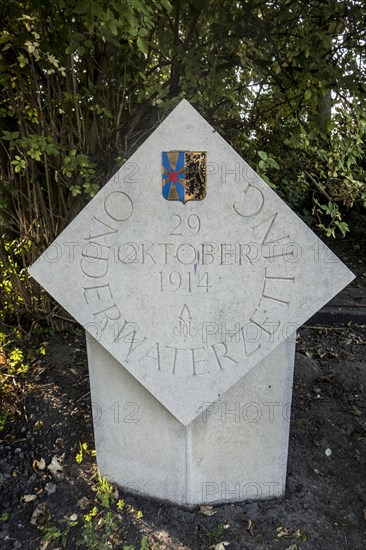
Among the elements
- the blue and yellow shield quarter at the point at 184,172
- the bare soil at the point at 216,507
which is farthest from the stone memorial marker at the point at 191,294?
the bare soil at the point at 216,507

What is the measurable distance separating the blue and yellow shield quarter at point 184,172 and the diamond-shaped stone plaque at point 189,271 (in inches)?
0.8

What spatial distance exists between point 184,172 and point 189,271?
433mm

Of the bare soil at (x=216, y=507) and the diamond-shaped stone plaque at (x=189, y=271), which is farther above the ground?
the diamond-shaped stone plaque at (x=189, y=271)

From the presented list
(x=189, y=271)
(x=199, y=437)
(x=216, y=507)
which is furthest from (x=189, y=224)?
Result: (x=216, y=507)

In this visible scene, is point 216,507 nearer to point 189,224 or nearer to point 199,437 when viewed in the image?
point 199,437

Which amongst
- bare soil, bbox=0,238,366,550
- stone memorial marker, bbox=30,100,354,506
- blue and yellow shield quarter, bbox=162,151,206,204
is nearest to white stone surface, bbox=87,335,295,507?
stone memorial marker, bbox=30,100,354,506

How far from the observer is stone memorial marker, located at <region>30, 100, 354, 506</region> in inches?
80.4

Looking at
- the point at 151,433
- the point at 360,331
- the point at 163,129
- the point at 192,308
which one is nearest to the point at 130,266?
the point at 192,308

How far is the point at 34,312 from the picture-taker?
3.77 metres

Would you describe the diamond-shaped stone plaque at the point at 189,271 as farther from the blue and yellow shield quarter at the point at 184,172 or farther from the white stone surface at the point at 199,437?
the white stone surface at the point at 199,437

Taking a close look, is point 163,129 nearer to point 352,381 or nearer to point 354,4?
point 354,4

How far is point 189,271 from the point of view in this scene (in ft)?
7.04

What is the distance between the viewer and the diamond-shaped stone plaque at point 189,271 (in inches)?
80.4

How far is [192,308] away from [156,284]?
19cm
